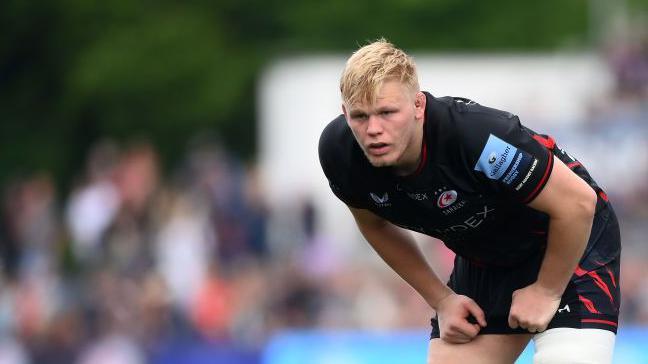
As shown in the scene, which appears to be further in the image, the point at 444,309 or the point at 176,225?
the point at 176,225

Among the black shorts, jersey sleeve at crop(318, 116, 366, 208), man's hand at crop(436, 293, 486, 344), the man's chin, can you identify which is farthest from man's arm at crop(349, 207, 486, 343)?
the man's chin

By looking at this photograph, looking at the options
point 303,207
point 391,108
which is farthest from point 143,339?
point 391,108

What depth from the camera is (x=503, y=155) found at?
17.9ft

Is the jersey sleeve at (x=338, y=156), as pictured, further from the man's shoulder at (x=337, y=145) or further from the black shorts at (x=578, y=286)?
the black shorts at (x=578, y=286)

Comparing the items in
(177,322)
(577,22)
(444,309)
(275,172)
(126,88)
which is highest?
(577,22)

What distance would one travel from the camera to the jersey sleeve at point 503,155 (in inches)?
216

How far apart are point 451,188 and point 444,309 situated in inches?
28.5

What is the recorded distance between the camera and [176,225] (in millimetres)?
12656

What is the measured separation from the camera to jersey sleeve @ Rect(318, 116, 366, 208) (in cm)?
575

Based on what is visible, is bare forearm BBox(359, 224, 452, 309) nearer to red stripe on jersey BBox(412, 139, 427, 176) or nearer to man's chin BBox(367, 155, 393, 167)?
red stripe on jersey BBox(412, 139, 427, 176)

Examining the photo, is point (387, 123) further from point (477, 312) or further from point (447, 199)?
point (477, 312)

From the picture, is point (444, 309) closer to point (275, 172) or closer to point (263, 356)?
point (263, 356)

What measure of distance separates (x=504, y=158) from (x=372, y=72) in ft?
1.99

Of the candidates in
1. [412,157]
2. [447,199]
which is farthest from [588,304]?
[412,157]
